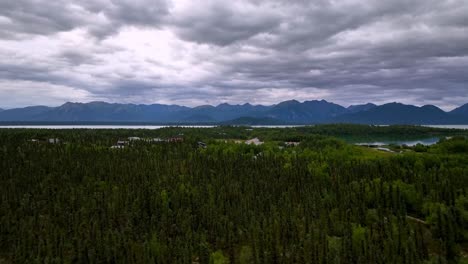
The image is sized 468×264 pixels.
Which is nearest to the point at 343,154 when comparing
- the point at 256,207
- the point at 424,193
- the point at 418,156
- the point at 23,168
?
the point at 418,156

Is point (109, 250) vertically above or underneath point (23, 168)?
underneath

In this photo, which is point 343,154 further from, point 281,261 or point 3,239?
point 3,239

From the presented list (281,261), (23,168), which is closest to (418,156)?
(281,261)

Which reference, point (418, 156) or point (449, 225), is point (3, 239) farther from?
point (418, 156)

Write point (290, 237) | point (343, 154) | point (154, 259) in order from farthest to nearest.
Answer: point (343, 154)
point (290, 237)
point (154, 259)

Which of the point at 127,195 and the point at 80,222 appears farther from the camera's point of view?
the point at 127,195

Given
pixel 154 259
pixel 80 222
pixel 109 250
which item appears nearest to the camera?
pixel 154 259
